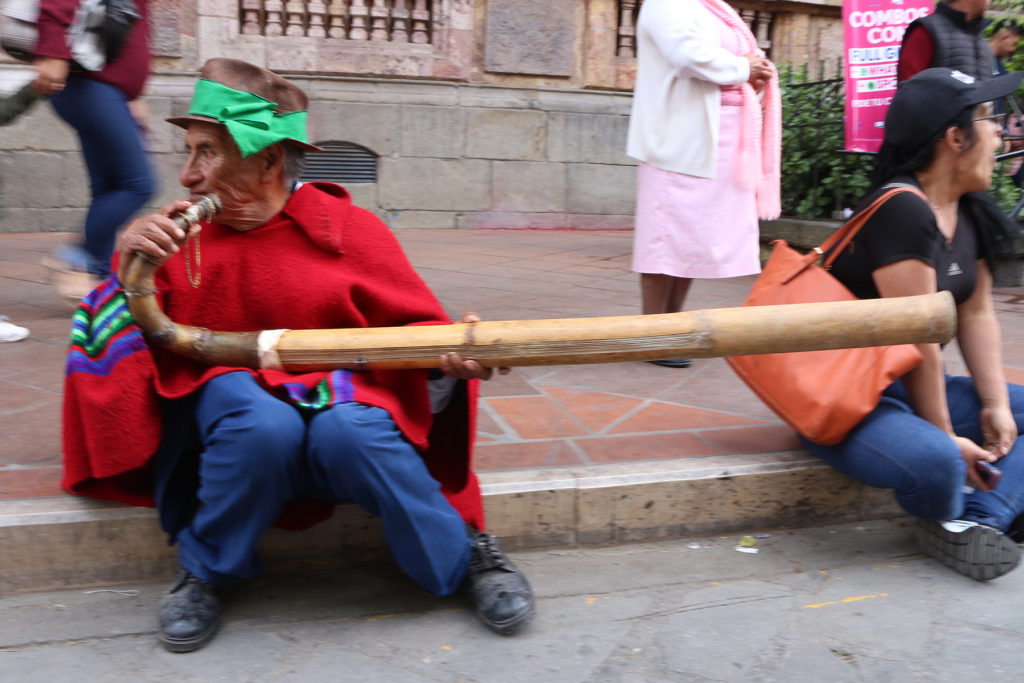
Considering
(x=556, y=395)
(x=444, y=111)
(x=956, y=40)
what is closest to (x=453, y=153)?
(x=444, y=111)

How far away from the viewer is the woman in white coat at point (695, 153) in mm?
4164

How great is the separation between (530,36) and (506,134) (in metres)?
0.84

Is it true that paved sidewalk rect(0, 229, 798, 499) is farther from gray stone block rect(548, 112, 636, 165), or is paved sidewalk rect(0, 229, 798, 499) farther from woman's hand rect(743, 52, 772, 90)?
gray stone block rect(548, 112, 636, 165)

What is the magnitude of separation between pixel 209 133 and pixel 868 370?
5.77 feet

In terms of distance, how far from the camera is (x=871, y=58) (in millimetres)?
5945

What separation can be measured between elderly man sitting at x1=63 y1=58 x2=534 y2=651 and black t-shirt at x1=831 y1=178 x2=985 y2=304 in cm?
116

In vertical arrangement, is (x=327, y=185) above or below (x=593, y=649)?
above

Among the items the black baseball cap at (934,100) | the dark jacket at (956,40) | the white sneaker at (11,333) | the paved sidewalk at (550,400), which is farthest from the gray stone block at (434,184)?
the black baseball cap at (934,100)

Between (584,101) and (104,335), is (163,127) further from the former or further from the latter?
(104,335)

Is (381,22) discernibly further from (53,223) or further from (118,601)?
(118,601)

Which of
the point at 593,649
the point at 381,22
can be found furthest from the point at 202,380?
the point at 381,22

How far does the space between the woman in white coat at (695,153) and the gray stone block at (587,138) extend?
177 inches

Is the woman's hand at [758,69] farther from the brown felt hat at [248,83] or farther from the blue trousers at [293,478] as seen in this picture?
the blue trousers at [293,478]

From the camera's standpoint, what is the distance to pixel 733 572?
105 inches
